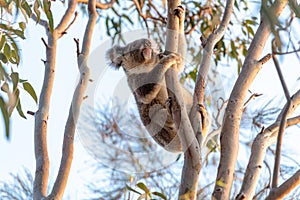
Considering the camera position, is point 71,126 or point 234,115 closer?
point 234,115

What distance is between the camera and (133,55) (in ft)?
13.3

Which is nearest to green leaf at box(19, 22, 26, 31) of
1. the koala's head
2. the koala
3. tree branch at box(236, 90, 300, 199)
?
the koala

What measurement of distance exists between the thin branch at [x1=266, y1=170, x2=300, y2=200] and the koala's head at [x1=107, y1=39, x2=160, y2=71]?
6.24 ft

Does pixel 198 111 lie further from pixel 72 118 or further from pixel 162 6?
pixel 162 6

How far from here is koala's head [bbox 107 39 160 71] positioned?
155 inches

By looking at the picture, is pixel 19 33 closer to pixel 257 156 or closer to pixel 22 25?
pixel 22 25

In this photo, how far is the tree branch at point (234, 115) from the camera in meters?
2.27

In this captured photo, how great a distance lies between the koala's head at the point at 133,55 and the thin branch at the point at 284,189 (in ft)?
6.24

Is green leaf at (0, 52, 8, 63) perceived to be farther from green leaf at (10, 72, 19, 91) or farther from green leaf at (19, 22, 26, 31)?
green leaf at (19, 22, 26, 31)

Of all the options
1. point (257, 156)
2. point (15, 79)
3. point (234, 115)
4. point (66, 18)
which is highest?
point (66, 18)

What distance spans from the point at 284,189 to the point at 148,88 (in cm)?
190

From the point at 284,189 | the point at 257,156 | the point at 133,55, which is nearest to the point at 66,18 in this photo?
the point at 133,55

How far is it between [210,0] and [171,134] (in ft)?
6.61

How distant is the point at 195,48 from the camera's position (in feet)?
16.4
